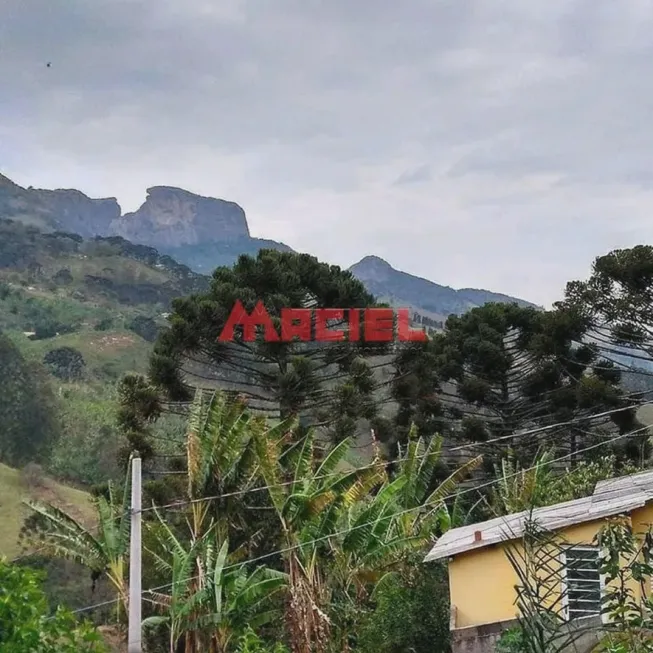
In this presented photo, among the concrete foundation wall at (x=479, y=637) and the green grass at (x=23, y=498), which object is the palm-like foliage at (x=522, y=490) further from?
the green grass at (x=23, y=498)

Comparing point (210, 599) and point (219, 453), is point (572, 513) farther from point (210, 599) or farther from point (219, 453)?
point (219, 453)

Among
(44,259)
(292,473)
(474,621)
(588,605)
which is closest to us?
(588,605)

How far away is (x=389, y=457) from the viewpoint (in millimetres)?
21688

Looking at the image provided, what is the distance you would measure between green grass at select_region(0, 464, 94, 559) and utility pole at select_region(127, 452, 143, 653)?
98.8ft

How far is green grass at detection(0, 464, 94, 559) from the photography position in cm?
3723

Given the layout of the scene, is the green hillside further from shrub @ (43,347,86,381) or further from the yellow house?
the yellow house

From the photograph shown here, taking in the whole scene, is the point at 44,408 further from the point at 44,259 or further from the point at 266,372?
the point at 44,259

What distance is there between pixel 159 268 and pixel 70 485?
79634 mm

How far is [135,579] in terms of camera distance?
8094 millimetres

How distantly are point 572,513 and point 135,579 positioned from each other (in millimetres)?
5466

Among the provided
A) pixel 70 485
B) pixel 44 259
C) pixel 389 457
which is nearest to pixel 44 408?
pixel 70 485

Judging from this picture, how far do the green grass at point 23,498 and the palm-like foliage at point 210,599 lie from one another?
2573cm

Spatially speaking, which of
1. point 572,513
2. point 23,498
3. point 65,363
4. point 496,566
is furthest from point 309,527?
point 65,363

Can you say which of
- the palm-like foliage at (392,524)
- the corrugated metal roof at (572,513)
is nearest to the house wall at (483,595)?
the corrugated metal roof at (572,513)
